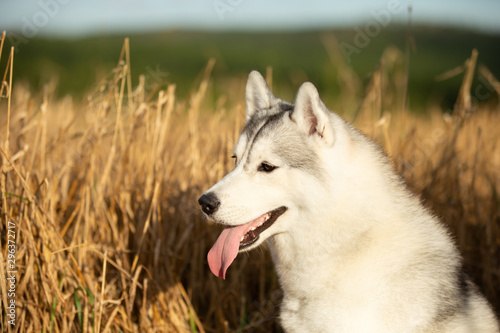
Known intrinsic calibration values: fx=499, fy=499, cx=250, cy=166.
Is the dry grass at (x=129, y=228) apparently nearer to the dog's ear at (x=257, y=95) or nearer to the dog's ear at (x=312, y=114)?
the dog's ear at (x=257, y=95)

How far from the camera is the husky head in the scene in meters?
2.95

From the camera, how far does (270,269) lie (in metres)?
4.48

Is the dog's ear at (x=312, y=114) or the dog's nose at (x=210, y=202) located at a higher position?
the dog's ear at (x=312, y=114)

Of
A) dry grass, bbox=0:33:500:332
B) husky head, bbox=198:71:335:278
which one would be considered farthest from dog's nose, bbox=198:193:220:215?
dry grass, bbox=0:33:500:332

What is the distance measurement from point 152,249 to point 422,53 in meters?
51.0

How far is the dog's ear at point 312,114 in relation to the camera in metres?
2.94

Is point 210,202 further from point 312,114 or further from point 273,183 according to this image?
point 312,114

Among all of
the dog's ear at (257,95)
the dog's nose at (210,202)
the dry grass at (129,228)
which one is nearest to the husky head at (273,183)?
the dog's nose at (210,202)

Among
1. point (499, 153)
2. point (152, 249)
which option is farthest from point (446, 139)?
point (152, 249)

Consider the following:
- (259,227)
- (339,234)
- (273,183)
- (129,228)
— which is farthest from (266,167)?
(129,228)

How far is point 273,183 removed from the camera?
3.01m

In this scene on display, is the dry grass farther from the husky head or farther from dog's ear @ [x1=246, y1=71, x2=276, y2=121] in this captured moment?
the husky head

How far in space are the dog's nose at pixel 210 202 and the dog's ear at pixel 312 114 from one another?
72 centimetres

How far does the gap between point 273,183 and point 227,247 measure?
1.62ft
